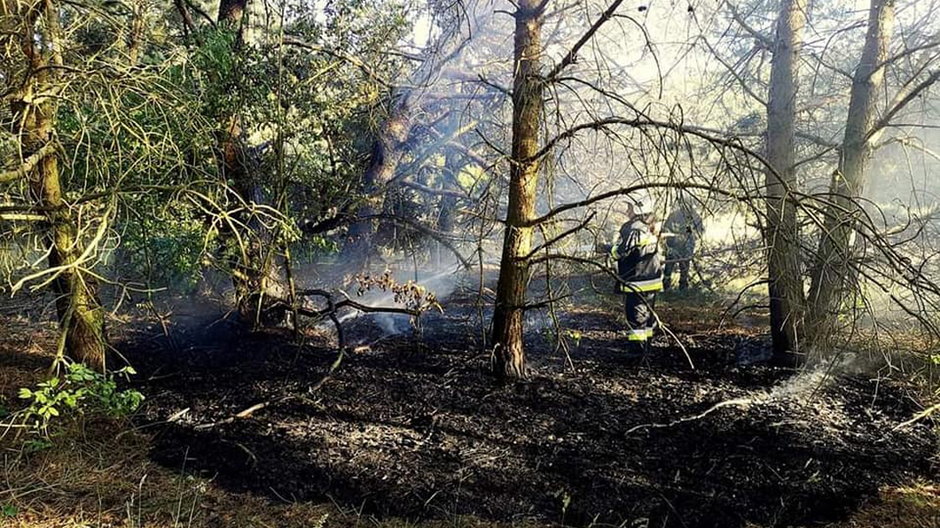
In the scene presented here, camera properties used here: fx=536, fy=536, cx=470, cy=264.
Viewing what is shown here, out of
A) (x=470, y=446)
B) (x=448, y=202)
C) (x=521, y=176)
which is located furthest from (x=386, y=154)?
(x=470, y=446)

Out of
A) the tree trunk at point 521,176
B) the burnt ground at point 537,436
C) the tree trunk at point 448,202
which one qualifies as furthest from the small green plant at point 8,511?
the tree trunk at point 448,202

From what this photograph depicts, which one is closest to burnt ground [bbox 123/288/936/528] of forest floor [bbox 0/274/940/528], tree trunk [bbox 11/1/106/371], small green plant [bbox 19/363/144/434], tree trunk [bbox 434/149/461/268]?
forest floor [bbox 0/274/940/528]

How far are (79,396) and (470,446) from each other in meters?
2.86

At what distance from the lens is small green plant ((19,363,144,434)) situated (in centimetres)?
347

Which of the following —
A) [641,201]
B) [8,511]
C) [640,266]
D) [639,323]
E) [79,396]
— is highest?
[641,201]

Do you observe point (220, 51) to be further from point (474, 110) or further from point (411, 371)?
point (474, 110)

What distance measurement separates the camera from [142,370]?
6.04m

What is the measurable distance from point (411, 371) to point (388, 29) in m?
4.37

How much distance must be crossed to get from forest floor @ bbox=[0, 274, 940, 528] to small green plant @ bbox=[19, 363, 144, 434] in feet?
0.80

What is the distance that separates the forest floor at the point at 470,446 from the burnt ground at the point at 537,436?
0.02 metres

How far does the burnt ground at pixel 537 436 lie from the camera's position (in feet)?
12.3

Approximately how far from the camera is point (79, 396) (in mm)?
3654

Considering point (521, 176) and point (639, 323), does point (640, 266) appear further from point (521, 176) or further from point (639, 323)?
point (521, 176)

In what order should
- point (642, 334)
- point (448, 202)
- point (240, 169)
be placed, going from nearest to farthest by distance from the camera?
point (642, 334)
point (240, 169)
point (448, 202)
